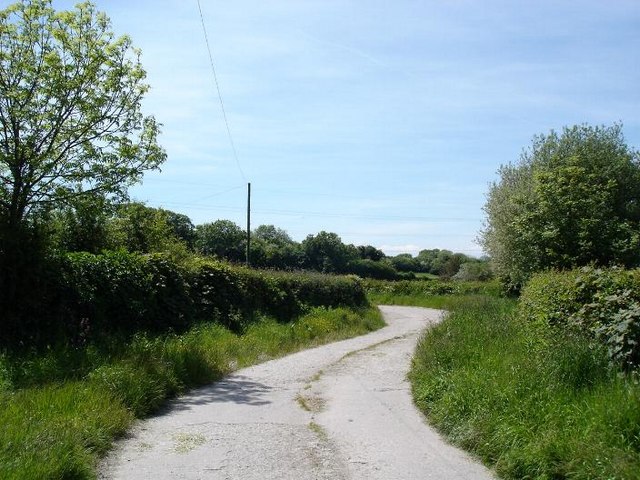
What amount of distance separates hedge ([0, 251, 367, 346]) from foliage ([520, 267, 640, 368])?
873 centimetres

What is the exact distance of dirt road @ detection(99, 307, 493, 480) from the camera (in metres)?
6.34

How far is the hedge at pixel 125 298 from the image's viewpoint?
12.0 metres

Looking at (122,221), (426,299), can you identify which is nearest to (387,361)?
(122,221)

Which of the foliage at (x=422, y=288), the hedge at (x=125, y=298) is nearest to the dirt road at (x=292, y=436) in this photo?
the hedge at (x=125, y=298)

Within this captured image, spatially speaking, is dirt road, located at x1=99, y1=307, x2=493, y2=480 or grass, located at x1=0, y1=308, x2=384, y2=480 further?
dirt road, located at x1=99, y1=307, x2=493, y2=480

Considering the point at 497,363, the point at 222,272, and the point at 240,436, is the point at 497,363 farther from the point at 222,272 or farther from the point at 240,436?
the point at 222,272

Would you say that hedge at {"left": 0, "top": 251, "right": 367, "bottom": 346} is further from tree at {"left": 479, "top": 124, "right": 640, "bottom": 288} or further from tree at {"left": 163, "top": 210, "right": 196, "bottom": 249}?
tree at {"left": 163, "top": 210, "right": 196, "bottom": 249}

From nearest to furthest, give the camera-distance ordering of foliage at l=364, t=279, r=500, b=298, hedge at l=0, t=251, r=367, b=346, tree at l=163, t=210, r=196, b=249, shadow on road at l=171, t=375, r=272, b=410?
1. shadow on road at l=171, t=375, r=272, b=410
2. hedge at l=0, t=251, r=367, b=346
3. foliage at l=364, t=279, r=500, b=298
4. tree at l=163, t=210, r=196, b=249

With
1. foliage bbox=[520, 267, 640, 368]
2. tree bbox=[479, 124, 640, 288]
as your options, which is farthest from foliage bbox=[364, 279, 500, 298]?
foliage bbox=[520, 267, 640, 368]

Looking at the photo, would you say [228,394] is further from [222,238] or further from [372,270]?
[372,270]

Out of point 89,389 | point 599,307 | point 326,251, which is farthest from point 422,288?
point 89,389

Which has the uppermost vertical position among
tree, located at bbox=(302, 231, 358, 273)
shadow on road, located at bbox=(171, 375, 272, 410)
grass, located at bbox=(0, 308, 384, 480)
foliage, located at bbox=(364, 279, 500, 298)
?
tree, located at bbox=(302, 231, 358, 273)

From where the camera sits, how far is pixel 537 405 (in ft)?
22.3

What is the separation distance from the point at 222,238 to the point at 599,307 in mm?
76753
